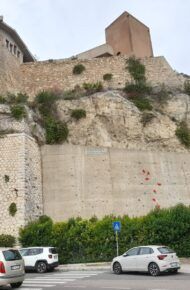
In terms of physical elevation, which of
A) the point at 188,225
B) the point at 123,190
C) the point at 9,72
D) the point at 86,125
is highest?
the point at 9,72

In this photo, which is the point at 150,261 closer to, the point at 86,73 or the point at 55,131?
the point at 55,131

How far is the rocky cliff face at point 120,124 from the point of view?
29394mm

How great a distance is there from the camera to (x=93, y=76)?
116 feet

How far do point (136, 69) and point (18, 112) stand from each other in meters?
14.4

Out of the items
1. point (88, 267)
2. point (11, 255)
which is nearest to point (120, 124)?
point (88, 267)

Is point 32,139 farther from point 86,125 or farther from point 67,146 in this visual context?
point 86,125

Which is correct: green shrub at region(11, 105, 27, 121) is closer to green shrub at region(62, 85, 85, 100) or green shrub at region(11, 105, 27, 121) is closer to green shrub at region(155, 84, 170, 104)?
green shrub at region(62, 85, 85, 100)

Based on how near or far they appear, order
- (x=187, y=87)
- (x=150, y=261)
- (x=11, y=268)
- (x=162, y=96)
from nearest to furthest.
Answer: (x=11, y=268) < (x=150, y=261) < (x=162, y=96) < (x=187, y=87)

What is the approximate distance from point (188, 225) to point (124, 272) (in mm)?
4762

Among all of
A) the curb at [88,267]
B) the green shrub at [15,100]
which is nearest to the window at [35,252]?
the curb at [88,267]

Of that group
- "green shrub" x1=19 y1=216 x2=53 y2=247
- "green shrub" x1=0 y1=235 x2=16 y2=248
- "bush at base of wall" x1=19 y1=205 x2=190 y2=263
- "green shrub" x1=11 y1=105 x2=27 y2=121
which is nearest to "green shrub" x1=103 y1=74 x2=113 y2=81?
"green shrub" x1=11 y1=105 x2=27 y2=121

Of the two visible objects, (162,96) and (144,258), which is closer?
(144,258)

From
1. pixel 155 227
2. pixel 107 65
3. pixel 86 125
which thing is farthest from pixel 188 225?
pixel 107 65

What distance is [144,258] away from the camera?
14438 millimetres
